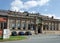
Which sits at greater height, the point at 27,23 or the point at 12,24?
the point at 27,23

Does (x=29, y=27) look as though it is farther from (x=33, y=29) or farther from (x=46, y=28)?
(x=46, y=28)

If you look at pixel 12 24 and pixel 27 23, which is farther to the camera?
pixel 27 23

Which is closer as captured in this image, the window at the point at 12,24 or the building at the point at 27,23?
the building at the point at 27,23

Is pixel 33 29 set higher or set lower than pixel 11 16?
lower

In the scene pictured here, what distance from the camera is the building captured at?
5510cm

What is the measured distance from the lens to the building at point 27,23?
55100 millimetres

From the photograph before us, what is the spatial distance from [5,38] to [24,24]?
25754 mm

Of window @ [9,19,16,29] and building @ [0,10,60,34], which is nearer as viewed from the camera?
building @ [0,10,60,34]

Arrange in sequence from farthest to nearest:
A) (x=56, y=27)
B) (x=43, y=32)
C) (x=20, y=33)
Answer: (x=56, y=27)
(x=43, y=32)
(x=20, y=33)

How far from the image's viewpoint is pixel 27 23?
61.0 m

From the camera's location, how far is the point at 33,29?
205 feet

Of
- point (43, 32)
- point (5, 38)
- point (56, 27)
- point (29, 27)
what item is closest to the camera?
point (5, 38)

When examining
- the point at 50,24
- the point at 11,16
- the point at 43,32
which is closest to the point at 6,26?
the point at 11,16

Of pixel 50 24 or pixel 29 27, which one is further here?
pixel 50 24
